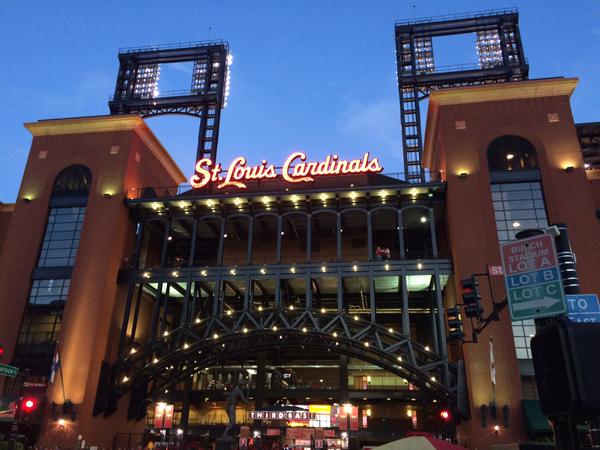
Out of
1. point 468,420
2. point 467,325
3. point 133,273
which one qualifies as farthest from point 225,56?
point 468,420

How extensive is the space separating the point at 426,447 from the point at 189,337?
31.2 m

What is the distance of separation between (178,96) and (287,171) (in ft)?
83.1

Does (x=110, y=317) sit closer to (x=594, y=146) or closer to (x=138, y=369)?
(x=138, y=369)

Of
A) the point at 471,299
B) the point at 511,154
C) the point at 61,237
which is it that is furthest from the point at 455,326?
the point at 61,237

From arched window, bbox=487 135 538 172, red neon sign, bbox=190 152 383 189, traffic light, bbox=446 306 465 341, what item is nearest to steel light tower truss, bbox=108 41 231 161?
red neon sign, bbox=190 152 383 189

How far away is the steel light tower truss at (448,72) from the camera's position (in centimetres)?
5725

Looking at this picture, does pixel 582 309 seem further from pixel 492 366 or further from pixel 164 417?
pixel 164 417

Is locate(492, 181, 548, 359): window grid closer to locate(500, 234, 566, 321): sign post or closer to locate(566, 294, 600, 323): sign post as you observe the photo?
locate(566, 294, 600, 323): sign post

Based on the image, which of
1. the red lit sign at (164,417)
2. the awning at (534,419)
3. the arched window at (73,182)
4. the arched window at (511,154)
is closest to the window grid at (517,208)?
the arched window at (511,154)

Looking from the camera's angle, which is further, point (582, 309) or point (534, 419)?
point (534, 419)

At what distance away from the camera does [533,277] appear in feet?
23.1

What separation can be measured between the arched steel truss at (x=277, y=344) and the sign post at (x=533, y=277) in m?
26.8

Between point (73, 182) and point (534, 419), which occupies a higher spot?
point (73, 182)

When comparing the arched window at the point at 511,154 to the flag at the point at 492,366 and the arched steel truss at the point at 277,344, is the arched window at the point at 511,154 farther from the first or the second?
the arched steel truss at the point at 277,344
